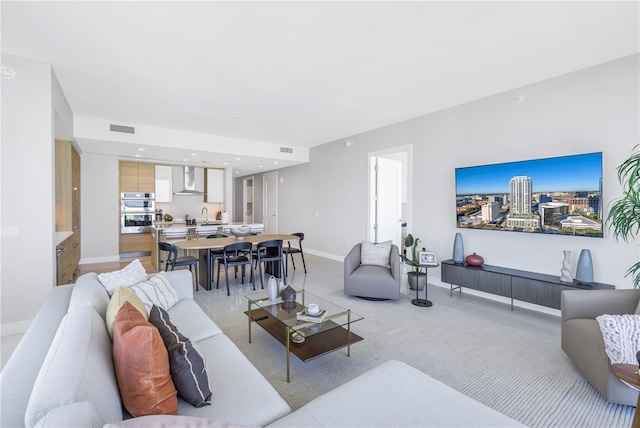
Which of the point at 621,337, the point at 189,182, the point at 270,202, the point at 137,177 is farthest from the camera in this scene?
the point at 270,202

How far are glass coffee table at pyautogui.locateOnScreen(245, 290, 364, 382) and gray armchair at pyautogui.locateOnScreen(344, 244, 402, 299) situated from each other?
3.72 feet

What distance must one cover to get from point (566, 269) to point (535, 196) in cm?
93

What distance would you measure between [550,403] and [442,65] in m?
3.24

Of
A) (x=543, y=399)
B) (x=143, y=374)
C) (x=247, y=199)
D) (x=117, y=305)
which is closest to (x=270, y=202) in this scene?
(x=247, y=199)

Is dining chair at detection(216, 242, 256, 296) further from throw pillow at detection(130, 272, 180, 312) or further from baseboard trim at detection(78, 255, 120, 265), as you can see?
baseboard trim at detection(78, 255, 120, 265)

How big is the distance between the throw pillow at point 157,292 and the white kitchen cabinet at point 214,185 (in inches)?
254

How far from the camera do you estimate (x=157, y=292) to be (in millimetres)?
2520

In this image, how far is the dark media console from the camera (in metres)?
3.27

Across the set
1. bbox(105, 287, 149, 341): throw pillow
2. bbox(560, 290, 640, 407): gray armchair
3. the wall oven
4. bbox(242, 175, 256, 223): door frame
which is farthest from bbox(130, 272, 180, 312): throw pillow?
bbox(242, 175, 256, 223): door frame

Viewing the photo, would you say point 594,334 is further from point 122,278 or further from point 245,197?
point 245,197

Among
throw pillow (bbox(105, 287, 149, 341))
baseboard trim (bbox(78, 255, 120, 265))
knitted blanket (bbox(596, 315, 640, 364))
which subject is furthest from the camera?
baseboard trim (bbox(78, 255, 120, 265))

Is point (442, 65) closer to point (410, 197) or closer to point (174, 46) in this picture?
point (410, 197)

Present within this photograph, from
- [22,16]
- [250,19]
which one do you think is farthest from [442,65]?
[22,16]

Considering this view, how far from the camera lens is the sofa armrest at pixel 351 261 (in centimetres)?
423
